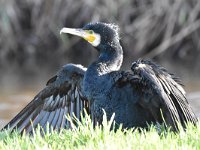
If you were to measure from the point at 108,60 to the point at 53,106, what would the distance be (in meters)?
1.10

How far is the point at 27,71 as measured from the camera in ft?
49.4

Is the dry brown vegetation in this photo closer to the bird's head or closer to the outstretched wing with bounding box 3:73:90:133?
the outstretched wing with bounding box 3:73:90:133

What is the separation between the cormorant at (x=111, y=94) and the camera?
6.20 metres

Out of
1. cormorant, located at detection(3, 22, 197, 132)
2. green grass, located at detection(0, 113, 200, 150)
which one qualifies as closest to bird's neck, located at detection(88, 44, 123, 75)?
cormorant, located at detection(3, 22, 197, 132)

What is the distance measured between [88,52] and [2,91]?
12.0ft

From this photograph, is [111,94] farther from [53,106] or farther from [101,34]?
[53,106]

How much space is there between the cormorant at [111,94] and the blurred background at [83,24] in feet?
21.1

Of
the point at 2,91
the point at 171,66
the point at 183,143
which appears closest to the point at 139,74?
the point at 183,143

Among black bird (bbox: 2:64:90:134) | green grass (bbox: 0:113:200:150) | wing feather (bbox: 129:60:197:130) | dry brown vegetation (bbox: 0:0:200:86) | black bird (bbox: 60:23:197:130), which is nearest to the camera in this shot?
green grass (bbox: 0:113:200:150)

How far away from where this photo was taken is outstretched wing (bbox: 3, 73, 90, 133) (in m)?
7.69

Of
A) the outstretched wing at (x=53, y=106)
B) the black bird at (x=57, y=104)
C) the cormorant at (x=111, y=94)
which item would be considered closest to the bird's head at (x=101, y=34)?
the cormorant at (x=111, y=94)

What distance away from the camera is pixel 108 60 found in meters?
7.15

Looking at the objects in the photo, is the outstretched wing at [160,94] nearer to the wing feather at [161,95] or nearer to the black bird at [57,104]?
the wing feather at [161,95]

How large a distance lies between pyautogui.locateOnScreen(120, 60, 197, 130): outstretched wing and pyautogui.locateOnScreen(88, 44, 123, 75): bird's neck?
505 mm
